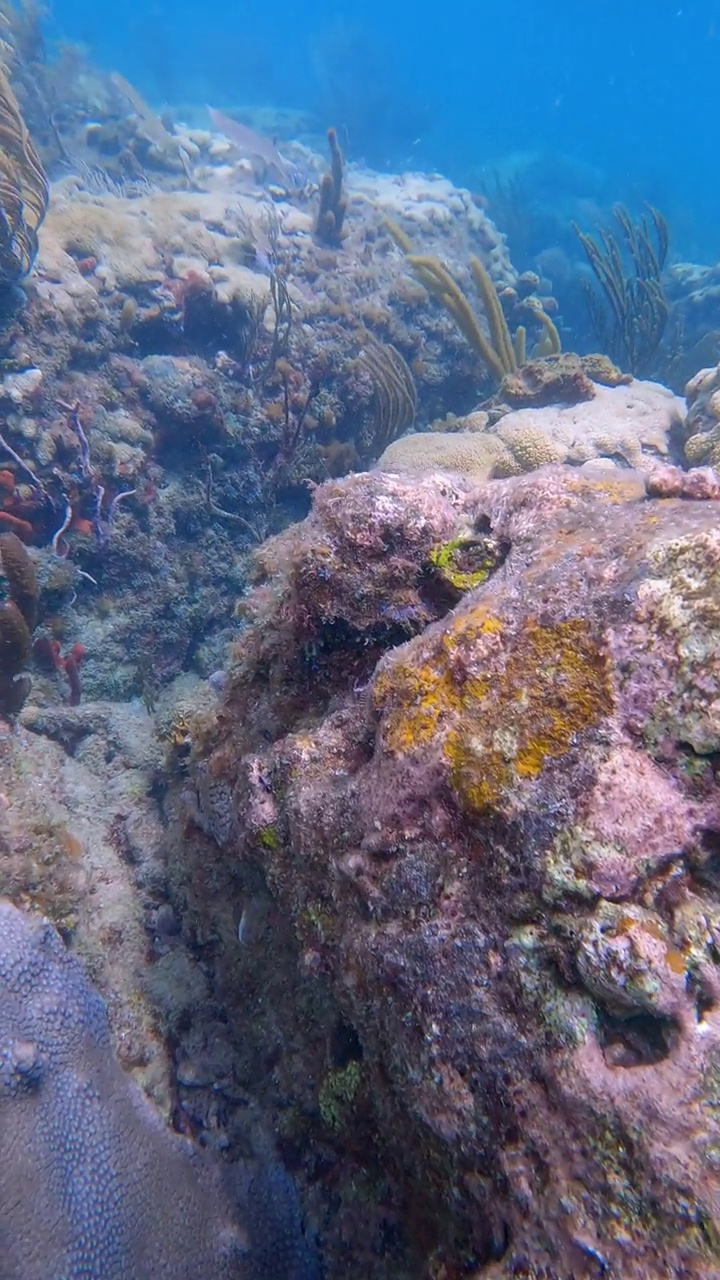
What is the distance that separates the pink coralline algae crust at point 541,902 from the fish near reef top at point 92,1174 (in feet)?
2.41

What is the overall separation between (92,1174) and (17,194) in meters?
8.72

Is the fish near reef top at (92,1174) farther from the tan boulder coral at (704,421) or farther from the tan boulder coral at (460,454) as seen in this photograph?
the tan boulder coral at (704,421)

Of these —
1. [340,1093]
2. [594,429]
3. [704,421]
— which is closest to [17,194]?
[594,429]

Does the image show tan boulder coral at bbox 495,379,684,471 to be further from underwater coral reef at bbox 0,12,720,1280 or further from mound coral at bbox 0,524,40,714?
mound coral at bbox 0,524,40,714

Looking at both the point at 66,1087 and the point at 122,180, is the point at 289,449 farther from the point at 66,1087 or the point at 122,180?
the point at 122,180

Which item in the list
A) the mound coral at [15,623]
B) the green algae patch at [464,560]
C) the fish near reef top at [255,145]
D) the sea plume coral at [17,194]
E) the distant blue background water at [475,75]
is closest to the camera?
the green algae patch at [464,560]

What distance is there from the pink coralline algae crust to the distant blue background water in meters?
30.0

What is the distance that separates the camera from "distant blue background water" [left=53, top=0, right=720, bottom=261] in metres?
28.6

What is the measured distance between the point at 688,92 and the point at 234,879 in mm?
80461

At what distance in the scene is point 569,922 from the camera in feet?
4.96

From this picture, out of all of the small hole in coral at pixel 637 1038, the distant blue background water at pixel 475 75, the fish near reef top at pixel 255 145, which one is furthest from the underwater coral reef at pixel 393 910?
the distant blue background water at pixel 475 75

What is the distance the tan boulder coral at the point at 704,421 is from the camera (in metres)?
5.44

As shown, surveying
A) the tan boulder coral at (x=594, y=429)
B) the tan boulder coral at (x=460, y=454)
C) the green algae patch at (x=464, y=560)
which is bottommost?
the green algae patch at (x=464, y=560)

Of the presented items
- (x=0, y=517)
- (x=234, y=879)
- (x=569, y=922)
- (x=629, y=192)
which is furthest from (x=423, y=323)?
(x=629, y=192)
